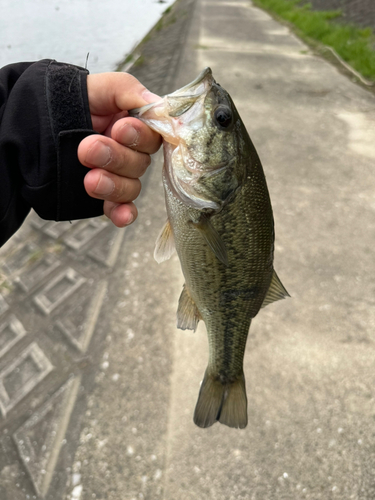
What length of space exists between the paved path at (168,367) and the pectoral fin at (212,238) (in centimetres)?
145

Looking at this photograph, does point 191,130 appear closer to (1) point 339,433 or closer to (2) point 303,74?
(1) point 339,433

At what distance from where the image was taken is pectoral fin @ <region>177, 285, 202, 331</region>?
157 cm

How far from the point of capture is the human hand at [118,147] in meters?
1.33

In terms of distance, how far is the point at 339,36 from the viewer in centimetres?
883

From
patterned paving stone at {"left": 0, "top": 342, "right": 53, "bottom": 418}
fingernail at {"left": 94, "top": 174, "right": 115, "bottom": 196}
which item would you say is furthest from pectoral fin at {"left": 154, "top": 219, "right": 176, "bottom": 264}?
patterned paving stone at {"left": 0, "top": 342, "right": 53, "bottom": 418}

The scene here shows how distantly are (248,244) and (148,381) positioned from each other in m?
1.54

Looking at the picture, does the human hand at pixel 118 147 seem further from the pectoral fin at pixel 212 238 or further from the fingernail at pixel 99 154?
the pectoral fin at pixel 212 238

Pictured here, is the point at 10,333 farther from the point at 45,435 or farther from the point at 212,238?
the point at 212,238

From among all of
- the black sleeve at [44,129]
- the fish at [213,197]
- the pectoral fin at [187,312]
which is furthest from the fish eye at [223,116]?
the pectoral fin at [187,312]

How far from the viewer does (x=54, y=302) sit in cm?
306

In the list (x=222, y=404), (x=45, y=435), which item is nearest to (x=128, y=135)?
(x=222, y=404)

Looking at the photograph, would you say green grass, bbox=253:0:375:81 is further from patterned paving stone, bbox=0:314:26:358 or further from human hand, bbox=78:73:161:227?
patterned paving stone, bbox=0:314:26:358

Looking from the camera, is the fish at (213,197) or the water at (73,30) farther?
the water at (73,30)

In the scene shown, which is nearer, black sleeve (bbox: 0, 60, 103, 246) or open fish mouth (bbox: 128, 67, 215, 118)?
open fish mouth (bbox: 128, 67, 215, 118)
